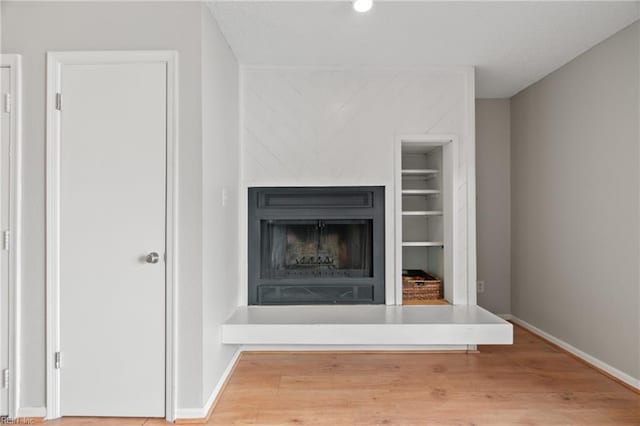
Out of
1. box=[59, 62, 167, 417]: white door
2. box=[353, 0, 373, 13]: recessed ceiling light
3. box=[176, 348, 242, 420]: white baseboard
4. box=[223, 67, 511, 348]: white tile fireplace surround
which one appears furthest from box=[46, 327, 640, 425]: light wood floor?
box=[353, 0, 373, 13]: recessed ceiling light

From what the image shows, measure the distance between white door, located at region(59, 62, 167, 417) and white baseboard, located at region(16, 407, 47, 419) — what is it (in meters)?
0.13

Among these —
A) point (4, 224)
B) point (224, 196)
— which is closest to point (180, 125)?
point (224, 196)

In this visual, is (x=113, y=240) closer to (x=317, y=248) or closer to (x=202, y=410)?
(x=202, y=410)

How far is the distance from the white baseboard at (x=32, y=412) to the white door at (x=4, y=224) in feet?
0.26

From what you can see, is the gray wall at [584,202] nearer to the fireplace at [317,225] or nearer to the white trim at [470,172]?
the white trim at [470,172]

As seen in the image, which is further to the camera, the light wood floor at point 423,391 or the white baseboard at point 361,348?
the white baseboard at point 361,348

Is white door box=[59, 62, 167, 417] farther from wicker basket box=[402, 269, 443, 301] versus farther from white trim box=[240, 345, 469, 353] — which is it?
wicker basket box=[402, 269, 443, 301]

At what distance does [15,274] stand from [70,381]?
0.66 meters

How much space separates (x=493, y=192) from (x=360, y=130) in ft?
5.70

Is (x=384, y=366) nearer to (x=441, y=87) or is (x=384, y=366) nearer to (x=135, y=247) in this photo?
(x=135, y=247)

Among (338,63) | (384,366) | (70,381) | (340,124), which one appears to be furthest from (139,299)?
(338,63)

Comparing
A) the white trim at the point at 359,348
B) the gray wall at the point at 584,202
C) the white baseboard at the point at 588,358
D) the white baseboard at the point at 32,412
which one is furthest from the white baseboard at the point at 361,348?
the white baseboard at the point at 32,412

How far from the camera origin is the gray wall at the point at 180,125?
2.19m

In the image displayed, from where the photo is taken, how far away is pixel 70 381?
2.20 metres
